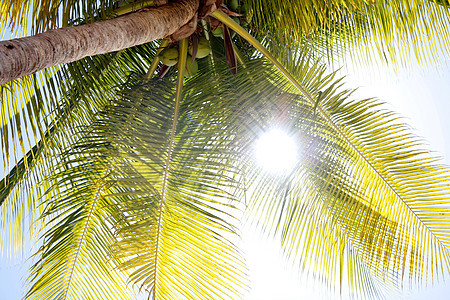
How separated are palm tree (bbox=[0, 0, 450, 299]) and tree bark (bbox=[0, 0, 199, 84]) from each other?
0.05m

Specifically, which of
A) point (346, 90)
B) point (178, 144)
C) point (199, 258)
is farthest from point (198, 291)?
point (346, 90)

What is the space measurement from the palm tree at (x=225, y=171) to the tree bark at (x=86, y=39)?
0.17ft

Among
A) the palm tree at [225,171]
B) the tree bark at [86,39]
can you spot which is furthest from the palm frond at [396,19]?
the tree bark at [86,39]

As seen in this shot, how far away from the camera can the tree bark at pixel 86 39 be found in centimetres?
154

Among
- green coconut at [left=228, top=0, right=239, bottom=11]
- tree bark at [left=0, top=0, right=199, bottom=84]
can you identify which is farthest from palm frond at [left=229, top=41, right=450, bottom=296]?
tree bark at [left=0, top=0, right=199, bottom=84]

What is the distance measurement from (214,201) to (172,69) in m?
1.59

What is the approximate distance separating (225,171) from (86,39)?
1.61 m

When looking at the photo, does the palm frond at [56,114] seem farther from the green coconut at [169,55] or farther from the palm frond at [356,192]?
the palm frond at [356,192]

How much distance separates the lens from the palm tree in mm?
2965

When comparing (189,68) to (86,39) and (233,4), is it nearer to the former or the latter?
(233,4)

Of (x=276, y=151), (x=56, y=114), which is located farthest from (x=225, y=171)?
(x=56, y=114)

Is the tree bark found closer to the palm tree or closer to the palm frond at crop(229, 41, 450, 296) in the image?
the palm tree

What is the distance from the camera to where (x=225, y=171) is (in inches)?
128

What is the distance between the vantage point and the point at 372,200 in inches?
125
